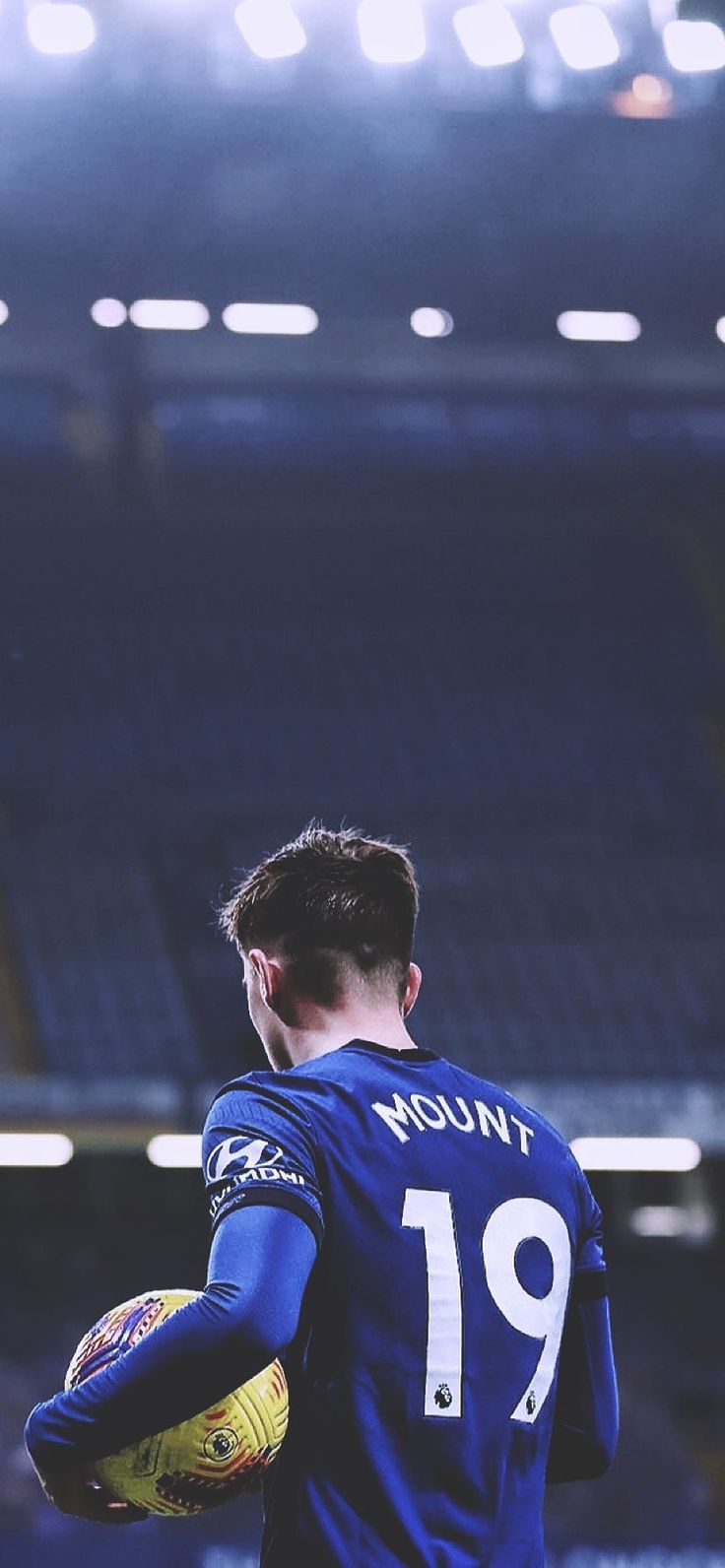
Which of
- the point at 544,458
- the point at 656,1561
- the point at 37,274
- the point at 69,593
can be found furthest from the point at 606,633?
the point at 656,1561

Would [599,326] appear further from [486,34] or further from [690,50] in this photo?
[486,34]

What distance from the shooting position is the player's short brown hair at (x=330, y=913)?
1.83 metres

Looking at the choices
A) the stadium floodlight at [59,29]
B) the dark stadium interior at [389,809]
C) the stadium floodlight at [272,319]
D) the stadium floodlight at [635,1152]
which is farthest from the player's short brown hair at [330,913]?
the stadium floodlight at [272,319]

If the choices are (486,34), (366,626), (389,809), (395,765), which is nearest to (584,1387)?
(486,34)

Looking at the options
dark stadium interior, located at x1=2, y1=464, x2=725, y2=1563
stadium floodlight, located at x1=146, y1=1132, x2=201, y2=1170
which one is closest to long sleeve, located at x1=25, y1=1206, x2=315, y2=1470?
dark stadium interior, located at x1=2, y1=464, x2=725, y2=1563

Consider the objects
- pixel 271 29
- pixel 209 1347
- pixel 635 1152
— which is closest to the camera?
pixel 209 1347

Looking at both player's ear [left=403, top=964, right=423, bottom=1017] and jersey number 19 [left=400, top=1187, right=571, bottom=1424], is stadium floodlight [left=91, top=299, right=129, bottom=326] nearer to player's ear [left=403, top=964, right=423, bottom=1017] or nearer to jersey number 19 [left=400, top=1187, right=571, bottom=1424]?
player's ear [left=403, top=964, right=423, bottom=1017]

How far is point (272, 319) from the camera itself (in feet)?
40.3

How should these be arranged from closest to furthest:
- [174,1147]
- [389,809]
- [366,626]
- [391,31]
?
[391,31], [174,1147], [389,809], [366,626]

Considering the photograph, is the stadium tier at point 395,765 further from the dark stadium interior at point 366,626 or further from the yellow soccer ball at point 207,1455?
the yellow soccer ball at point 207,1455

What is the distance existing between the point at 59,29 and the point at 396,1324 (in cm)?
929

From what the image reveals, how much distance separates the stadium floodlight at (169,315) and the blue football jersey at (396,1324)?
10.9 m

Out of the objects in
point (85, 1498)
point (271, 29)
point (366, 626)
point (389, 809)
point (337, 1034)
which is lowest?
point (85, 1498)

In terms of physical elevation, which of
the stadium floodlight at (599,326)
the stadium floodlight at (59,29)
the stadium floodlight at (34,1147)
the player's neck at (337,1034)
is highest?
the stadium floodlight at (599,326)
